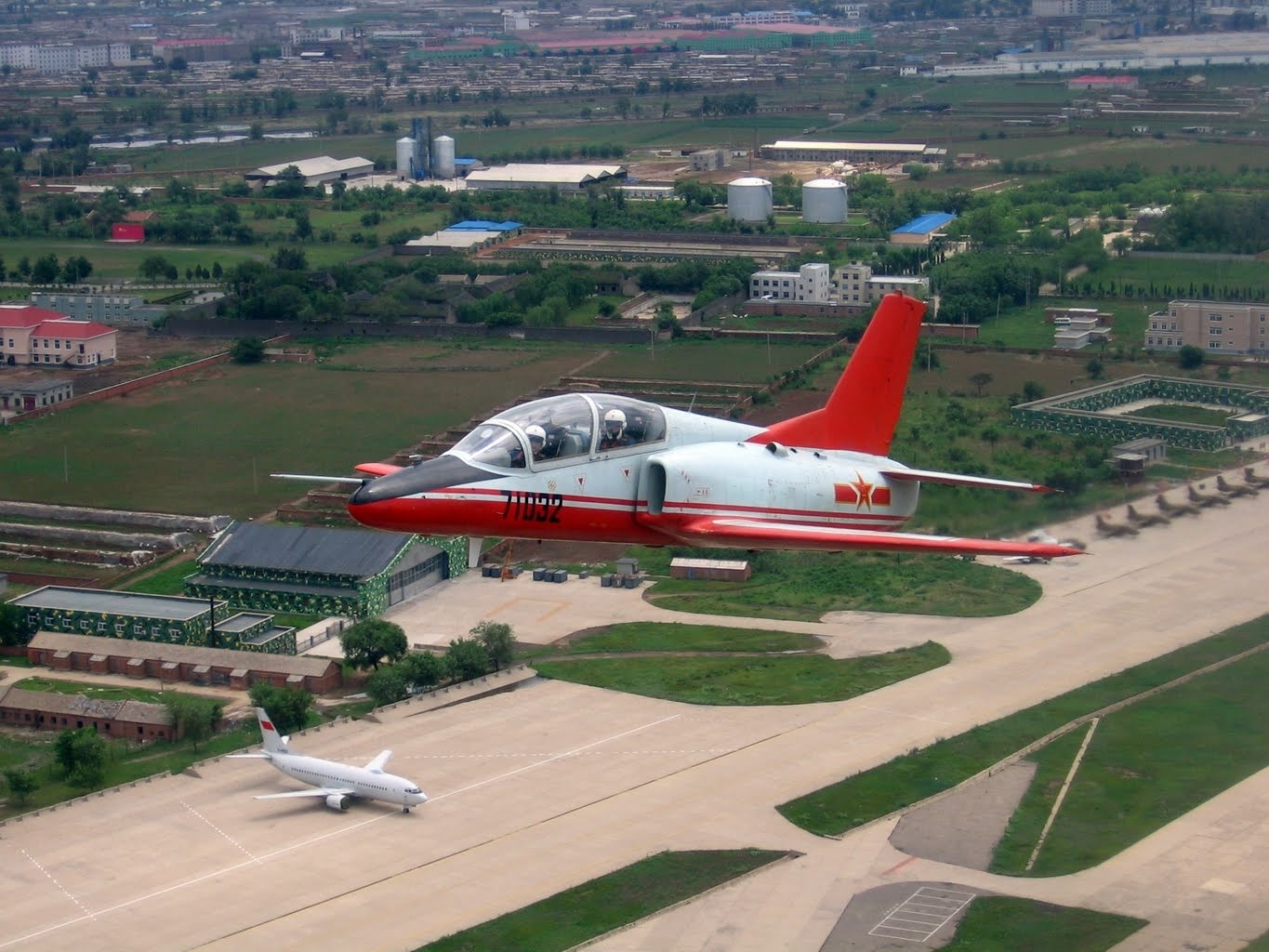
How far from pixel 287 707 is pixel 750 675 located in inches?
471

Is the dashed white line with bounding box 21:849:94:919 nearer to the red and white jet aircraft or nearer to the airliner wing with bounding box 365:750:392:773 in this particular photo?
the airliner wing with bounding box 365:750:392:773

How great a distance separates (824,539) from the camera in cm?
3198

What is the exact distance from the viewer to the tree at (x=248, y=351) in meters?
88.1

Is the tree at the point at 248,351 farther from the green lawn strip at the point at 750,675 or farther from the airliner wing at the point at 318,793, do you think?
the airliner wing at the point at 318,793

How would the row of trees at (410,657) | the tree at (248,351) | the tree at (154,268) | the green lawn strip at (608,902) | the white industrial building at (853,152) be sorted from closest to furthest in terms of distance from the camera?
the green lawn strip at (608,902), the row of trees at (410,657), the tree at (248,351), the tree at (154,268), the white industrial building at (853,152)

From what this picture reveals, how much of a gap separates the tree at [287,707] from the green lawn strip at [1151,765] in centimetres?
1799

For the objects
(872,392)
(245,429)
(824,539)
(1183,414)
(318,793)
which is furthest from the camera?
(245,429)

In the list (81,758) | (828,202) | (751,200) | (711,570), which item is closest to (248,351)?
(711,570)

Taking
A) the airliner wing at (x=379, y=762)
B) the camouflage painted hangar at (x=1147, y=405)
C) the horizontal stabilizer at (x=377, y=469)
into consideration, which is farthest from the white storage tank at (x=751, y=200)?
the horizontal stabilizer at (x=377, y=469)

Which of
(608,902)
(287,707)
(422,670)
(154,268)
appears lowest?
(608,902)

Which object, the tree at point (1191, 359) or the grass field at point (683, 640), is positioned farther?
the tree at point (1191, 359)

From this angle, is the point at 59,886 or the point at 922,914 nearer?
the point at 922,914

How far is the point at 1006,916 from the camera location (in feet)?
120

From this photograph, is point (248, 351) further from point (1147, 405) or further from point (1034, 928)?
point (1034, 928)
